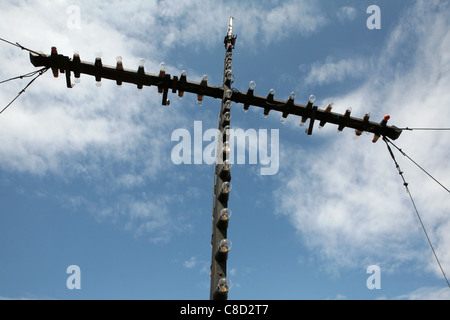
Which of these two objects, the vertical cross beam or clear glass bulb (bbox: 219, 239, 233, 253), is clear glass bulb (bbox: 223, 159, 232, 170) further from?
clear glass bulb (bbox: 219, 239, 233, 253)

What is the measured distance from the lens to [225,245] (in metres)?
5.23

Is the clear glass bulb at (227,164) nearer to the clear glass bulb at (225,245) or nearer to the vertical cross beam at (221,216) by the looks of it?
the vertical cross beam at (221,216)

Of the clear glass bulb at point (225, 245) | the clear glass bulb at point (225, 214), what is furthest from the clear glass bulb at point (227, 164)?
the clear glass bulb at point (225, 245)

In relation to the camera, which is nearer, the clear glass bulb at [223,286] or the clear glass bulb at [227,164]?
the clear glass bulb at [223,286]

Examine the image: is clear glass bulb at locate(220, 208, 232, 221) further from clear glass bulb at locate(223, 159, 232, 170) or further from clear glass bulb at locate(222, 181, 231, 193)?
clear glass bulb at locate(223, 159, 232, 170)

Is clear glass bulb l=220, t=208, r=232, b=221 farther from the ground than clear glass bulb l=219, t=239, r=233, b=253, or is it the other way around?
clear glass bulb l=220, t=208, r=232, b=221

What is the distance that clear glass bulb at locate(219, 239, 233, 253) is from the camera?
518 cm

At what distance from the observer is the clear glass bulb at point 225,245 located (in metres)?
5.18

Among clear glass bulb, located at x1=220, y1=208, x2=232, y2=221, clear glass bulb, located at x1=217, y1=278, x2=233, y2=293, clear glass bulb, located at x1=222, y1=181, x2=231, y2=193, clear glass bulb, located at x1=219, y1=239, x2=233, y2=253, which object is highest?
clear glass bulb, located at x1=222, y1=181, x2=231, y2=193

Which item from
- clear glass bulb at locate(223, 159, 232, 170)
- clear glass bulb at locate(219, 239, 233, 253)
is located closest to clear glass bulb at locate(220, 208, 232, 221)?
clear glass bulb at locate(219, 239, 233, 253)

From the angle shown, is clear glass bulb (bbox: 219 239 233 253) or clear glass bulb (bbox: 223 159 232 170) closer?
clear glass bulb (bbox: 219 239 233 253)
